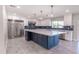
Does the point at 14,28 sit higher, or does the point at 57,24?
the point at 57,24

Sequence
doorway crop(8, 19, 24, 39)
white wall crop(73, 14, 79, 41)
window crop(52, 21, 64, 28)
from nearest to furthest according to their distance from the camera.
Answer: white wall crop(73, 14, 79, 41)
doorway crop(8, 19, 24, 39)
window crop(52, 21, 64, 28)

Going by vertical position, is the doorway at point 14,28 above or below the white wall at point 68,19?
below

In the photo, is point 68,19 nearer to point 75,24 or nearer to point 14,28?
point 75,24

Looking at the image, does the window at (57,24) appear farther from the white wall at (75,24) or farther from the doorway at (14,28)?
the doorway at (14,28)

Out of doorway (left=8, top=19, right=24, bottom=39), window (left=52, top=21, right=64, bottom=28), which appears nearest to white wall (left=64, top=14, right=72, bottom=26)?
window (left=52, top=21, right=64, bottom=28)

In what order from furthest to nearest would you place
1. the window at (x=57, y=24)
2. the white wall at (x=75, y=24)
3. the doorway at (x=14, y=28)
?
1. the window at (x=57, y=24)
2. the doorway at (x=14, y=28)
3. the white wall at (x=75, y=24)

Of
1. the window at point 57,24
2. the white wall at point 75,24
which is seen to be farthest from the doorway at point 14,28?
the white wall at point 75,24

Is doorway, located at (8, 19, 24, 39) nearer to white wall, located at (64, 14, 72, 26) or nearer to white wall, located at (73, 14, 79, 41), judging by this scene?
white wall, located at (64, 14, 72, 26)

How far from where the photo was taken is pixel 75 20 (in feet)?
26.3

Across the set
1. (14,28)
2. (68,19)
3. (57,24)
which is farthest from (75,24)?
(14,28)

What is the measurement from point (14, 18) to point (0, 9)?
7.65m
